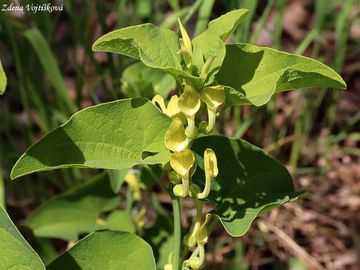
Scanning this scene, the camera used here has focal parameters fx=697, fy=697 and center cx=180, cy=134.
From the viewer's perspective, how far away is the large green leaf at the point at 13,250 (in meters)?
0.76

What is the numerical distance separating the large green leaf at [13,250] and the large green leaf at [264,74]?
28 cm

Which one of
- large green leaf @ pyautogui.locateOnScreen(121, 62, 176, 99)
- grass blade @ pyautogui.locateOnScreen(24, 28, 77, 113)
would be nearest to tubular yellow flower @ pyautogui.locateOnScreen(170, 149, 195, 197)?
large green leaf @ pyautogui.locateOnScreen(121, 62, 176, 99)

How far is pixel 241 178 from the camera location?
0.97 meters

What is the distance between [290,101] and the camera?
6.48ft

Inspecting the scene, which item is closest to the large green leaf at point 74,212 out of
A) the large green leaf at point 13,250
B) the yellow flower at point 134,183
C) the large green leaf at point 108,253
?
the yellow flower at point 134,183

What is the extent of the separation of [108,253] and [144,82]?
34 centimetres

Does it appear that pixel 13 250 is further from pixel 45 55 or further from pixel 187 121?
pixel 45 55

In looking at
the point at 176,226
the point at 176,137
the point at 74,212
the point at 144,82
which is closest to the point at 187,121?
the point at 176,137

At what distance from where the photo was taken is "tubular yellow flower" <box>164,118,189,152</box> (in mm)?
755

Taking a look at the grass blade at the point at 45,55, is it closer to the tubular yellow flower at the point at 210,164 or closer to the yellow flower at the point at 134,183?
the yellow flower at the point at 134,183

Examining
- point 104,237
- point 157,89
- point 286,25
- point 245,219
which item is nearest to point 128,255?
point 104,237

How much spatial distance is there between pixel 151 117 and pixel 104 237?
20cm

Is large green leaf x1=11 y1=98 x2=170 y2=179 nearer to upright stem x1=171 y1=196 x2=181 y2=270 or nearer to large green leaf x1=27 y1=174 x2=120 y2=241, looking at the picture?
upright stem x1=171 y1=196 x2=181 y2=270

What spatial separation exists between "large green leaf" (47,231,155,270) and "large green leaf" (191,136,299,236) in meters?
0.11
